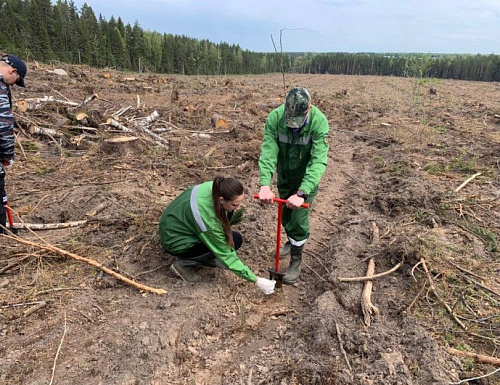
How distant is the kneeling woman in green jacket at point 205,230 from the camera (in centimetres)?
304

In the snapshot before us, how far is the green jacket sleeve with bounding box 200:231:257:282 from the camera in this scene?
3.12m

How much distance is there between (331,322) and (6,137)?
13.2ft

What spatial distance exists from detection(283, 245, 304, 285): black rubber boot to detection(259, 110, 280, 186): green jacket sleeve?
1015 mm

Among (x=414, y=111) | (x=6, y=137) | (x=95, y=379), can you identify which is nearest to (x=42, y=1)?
(x=414, y=111)

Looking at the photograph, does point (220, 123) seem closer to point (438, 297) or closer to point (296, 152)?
point (296, 152)

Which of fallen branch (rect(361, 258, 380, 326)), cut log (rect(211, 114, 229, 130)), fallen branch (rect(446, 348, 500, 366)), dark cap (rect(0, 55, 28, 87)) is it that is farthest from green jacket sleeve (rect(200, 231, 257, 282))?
cut log (rect(211, 114, 229, 130))

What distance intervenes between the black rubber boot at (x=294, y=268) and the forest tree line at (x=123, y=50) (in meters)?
32.7

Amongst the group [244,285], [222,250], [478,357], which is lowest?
[244,285]

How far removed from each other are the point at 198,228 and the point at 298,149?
4.40 feet

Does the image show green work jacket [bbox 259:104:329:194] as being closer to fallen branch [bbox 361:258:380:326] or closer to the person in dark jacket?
fallen branch [bbox 361:258:380:326]

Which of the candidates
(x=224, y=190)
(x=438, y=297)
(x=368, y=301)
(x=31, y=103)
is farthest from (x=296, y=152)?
(x=31, y=103)

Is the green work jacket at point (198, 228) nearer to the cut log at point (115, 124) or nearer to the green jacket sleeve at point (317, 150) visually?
the green jacket sleeve at point (317, 150)

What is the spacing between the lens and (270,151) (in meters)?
3.56

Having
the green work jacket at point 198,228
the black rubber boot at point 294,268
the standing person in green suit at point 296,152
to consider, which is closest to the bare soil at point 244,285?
the black rubber boot at point 294,268
